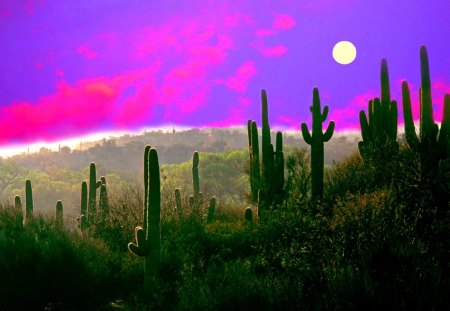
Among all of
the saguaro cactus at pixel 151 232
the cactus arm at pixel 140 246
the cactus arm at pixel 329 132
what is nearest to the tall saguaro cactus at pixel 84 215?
the saguaro cactus at pixel 151 232

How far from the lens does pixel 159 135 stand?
475ft

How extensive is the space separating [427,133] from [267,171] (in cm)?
754

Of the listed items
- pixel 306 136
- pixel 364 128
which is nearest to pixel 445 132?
pixel 364 128

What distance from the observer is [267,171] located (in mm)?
21094

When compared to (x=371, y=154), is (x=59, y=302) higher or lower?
lower

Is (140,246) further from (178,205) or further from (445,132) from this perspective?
(445,132)

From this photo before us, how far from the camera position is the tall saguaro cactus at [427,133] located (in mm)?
12094

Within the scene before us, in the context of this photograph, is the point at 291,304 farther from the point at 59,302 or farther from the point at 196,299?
the point at 59,302

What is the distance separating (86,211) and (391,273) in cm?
→ 1668

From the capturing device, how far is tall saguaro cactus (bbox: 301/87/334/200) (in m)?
19.2

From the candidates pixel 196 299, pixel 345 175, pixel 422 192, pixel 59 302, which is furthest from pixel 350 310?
pixel 345 175

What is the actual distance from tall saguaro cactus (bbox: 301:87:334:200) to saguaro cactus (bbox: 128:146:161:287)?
712cm

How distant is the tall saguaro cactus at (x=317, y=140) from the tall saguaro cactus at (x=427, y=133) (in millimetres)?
2774

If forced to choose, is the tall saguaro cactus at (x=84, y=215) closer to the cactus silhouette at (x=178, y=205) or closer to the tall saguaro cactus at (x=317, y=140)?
the cactus silhouette at (x=178, y=205)
